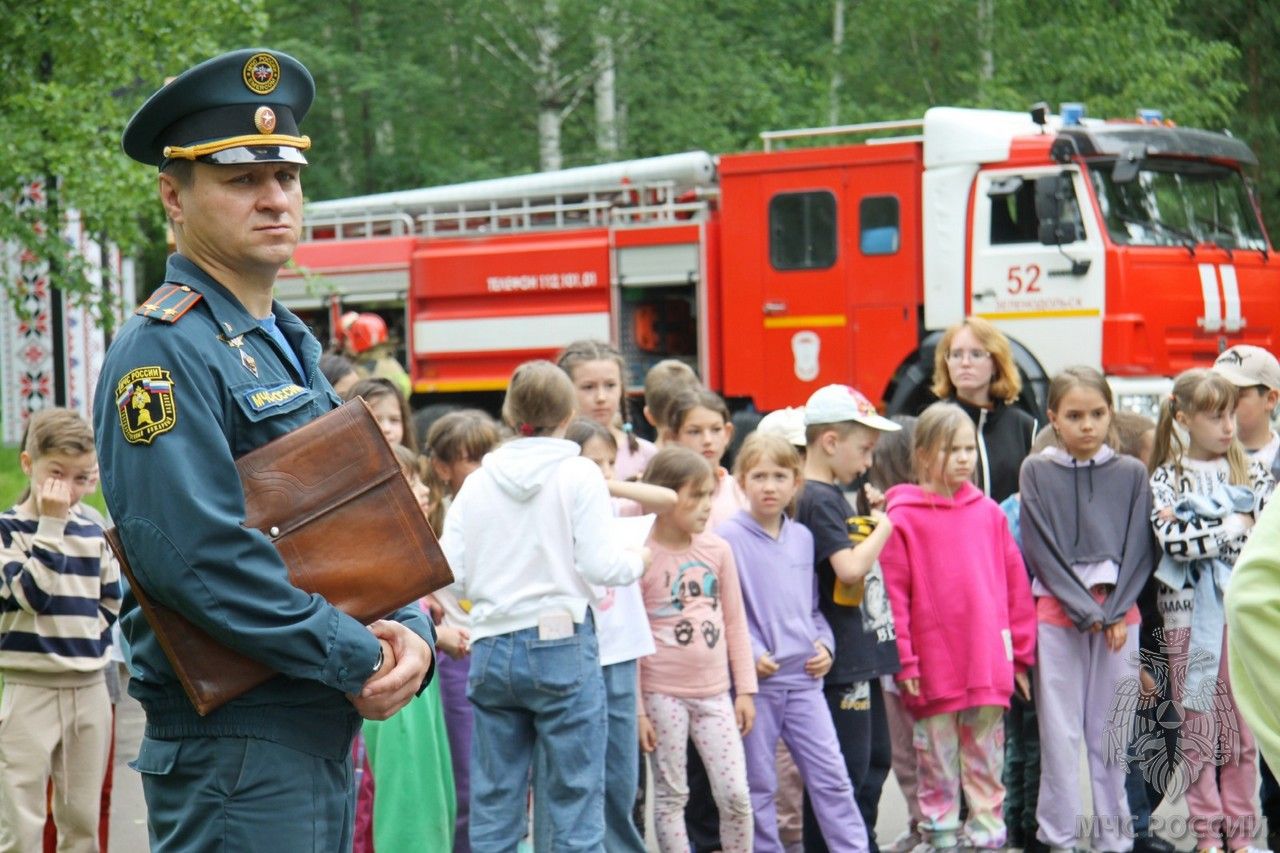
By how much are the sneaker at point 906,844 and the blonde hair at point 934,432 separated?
55.0 inches

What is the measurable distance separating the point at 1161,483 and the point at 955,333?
5.09ft

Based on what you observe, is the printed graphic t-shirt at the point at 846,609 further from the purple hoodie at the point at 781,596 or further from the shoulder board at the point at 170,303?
the shoulder board at the point at 170,303

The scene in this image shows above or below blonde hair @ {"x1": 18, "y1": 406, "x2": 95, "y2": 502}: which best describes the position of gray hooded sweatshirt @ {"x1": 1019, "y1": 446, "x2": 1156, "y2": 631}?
below

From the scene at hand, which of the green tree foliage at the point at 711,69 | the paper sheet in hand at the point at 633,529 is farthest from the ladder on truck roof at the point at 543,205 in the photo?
the paper sheet in hand at the point at 633,529

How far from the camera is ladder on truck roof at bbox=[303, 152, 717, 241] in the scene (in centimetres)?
1562

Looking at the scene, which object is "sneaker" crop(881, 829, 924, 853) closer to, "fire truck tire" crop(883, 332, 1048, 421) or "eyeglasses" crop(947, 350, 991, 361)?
"eyeglasses" crop(947, 350, 991, 361)

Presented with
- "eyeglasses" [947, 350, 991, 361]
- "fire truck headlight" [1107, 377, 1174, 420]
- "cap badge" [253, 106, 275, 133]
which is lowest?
"fire truck headlight" [1107, 377, 1174, 420]

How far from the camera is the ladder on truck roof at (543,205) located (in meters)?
15.6

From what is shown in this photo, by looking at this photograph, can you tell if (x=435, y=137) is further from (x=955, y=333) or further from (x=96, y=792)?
(x=96, y=792)

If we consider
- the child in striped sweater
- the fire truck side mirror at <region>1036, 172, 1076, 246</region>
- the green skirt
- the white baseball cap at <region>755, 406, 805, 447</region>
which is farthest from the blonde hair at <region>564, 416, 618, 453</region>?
the fire truck side mirror at <region>1036, 172, 1076, 246</region>

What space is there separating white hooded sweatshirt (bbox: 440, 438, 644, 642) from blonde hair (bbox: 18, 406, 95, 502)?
4.10ft

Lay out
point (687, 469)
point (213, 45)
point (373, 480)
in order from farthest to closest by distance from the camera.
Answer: point (213, 45) → point (687, 469) → point (373, 480)

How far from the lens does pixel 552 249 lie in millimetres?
15875

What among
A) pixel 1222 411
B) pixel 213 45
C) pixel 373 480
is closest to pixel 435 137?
pixel 213 45
